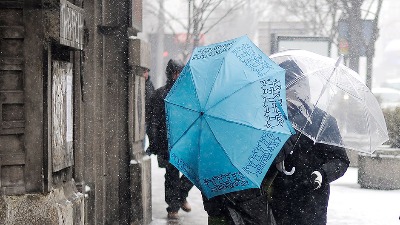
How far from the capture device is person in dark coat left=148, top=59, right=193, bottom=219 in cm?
933

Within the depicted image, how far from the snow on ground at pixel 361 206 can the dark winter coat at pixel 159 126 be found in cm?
229

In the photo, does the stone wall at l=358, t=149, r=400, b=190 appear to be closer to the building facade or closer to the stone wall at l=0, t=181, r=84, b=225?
the building facade

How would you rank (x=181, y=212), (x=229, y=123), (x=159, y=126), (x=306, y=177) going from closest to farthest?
(x=229, y=123), (x=306, y=177), (x=159, y=126), (x=181, y=212)

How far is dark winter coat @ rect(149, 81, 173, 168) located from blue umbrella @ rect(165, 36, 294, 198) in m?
4.85

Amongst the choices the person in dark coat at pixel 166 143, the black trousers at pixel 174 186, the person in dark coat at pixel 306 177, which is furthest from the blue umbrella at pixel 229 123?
the black trousers at pixel 174 186

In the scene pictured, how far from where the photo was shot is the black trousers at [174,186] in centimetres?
950

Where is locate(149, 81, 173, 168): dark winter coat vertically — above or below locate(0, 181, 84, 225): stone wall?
above

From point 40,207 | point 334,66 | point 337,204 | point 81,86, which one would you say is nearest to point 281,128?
point 334,66

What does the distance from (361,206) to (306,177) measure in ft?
20.1

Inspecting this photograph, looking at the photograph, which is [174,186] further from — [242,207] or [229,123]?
[229,123]

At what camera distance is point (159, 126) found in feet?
30.7

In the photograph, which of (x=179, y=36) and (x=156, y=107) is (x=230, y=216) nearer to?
(x=156, y=107)

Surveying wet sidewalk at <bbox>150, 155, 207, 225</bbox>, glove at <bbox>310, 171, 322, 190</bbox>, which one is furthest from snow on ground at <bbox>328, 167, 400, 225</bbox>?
glove at <bbox>310, 171, 322, 190</bbox>

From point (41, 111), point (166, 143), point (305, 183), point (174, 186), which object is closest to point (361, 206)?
point (174, 186)
